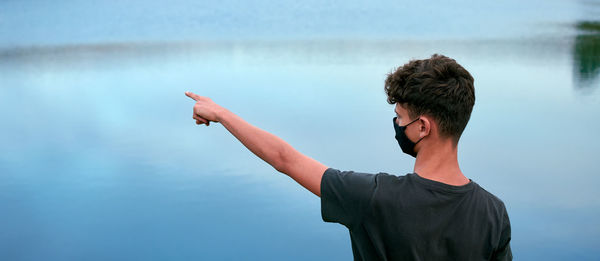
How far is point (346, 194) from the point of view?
3.86 ft

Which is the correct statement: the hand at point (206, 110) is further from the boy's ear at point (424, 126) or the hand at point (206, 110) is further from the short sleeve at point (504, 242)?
the short sleeve at point (504, 242)

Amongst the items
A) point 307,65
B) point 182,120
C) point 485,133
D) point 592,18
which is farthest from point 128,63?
point 592,18

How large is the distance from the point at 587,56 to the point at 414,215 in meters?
12.6

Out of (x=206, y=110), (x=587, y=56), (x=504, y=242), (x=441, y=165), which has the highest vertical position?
(x=587, y=56)

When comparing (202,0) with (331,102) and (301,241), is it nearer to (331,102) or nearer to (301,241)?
(331,102)

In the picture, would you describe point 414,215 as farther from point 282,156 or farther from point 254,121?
point 254,121

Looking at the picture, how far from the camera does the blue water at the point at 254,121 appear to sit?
15.0 ft

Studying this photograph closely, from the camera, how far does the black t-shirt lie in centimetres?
116

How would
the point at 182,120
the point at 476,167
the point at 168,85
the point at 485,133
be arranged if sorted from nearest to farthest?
the point at 476,167
the point at 485,133
the point at 182,120
the point at 168,85

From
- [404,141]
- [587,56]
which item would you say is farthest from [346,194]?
[587,56]

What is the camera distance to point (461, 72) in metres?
1.21

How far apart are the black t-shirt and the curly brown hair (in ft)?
0.49

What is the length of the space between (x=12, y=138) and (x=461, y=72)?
709cm

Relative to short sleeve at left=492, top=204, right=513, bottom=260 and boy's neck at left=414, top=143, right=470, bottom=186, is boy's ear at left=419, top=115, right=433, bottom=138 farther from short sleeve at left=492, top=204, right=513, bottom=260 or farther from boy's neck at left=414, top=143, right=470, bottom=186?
short sleeve at left=492, top=204, right=513, bottom=260
